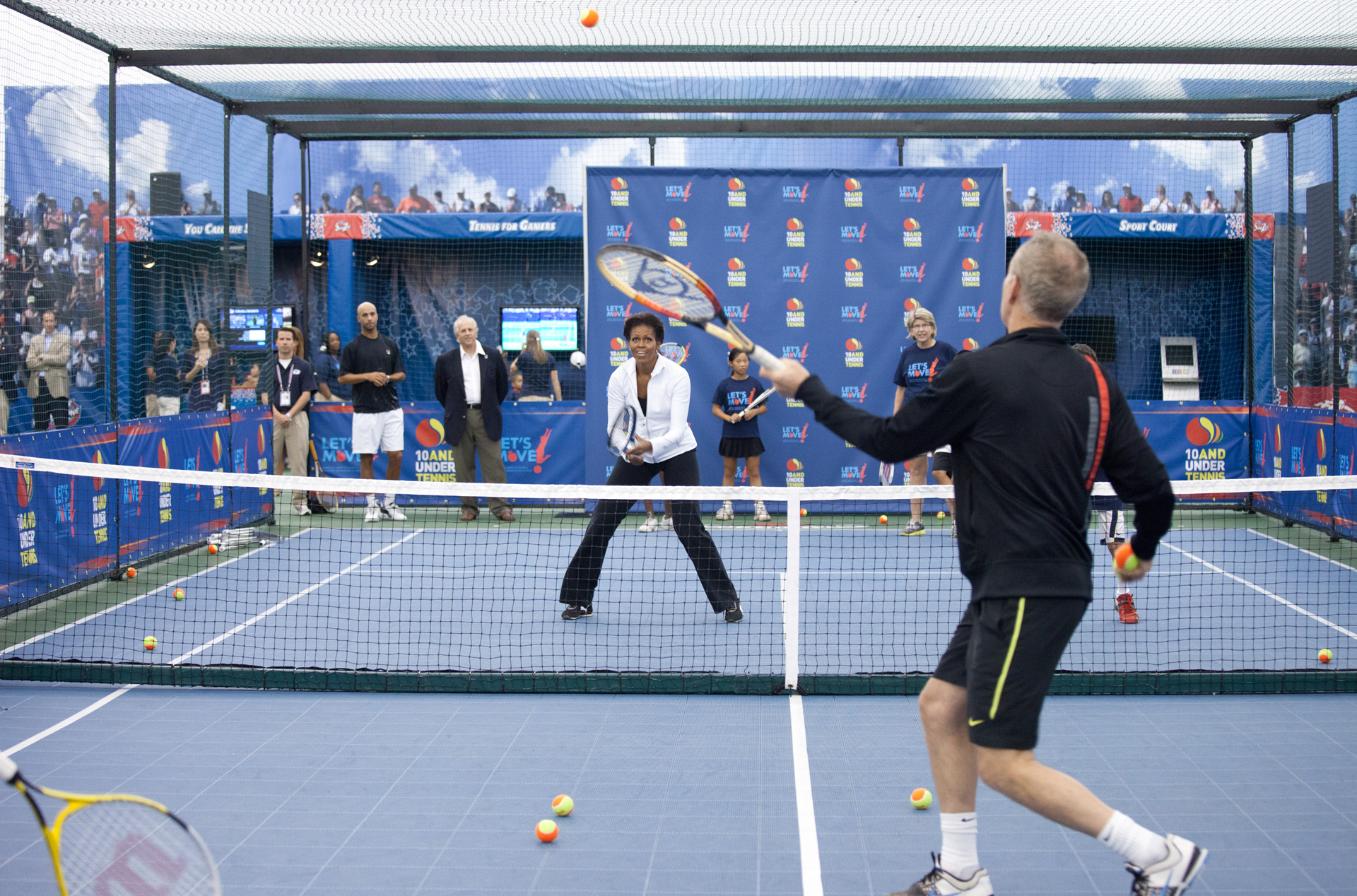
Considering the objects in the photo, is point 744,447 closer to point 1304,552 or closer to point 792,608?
point 1304,552

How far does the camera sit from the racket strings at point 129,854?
263cm

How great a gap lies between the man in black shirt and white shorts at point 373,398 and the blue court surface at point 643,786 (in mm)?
6411

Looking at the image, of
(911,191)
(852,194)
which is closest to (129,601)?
(852,194)

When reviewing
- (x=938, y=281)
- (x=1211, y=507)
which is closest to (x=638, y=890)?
(x=938, y=281)

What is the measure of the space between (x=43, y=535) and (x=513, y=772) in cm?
502

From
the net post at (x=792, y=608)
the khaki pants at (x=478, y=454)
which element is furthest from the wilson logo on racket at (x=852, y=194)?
the net post at (x=792, y=608)

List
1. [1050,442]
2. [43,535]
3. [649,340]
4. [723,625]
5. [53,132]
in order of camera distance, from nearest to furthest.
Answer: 1. [1050,442]
2. [649,340]
3. [723,625]
4. [43,535]
5. [53,132]

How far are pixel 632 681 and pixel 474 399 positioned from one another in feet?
22.6

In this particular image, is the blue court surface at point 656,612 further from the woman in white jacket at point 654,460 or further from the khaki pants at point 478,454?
the khaki pants at point 478,454

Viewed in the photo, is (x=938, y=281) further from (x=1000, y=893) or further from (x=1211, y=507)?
(x=1000, y=893)

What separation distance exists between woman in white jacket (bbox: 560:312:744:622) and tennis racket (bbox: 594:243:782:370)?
2.32 metres

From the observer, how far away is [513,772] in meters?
4.68

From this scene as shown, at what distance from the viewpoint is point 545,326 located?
17.4 metres

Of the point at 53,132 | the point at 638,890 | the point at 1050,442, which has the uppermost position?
the point at 53,132
